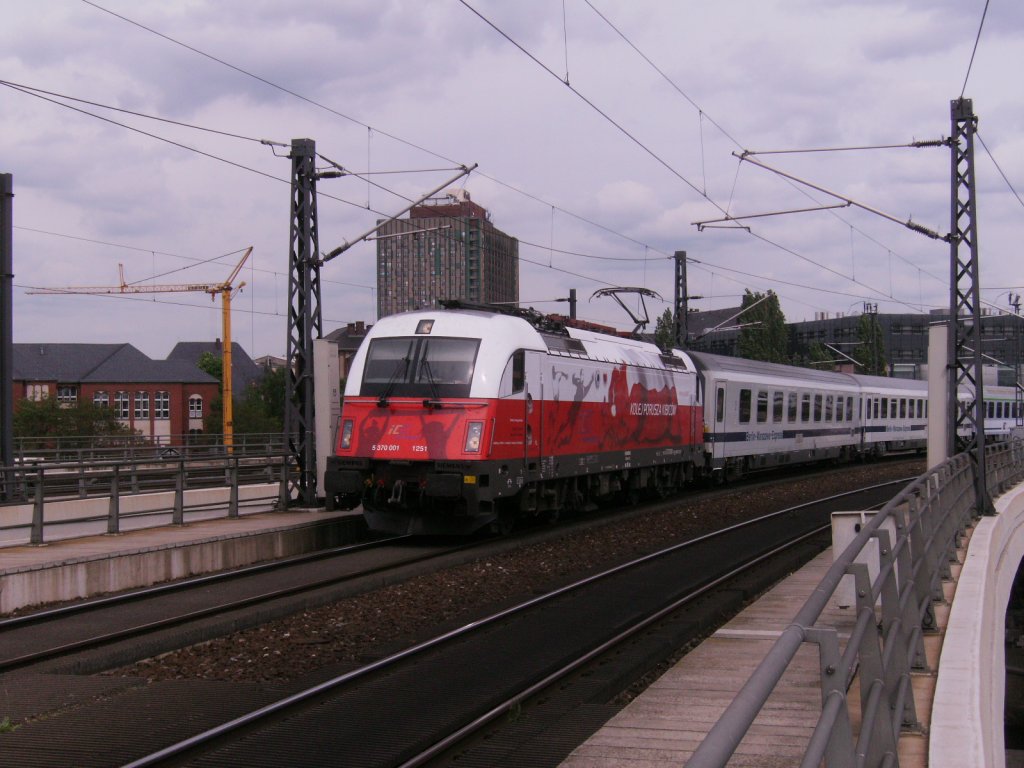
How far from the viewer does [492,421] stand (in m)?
16.2

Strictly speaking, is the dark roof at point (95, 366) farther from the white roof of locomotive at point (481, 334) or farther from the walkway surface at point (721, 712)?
the walkway surface at point (721, 712)

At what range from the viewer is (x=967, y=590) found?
30.6 ft

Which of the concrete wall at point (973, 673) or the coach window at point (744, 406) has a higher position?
the coach window at point (744, 406)

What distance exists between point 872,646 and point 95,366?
95.4 metres

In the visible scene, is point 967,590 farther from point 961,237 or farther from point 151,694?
point 961,237

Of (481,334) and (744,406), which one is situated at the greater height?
(481,334)

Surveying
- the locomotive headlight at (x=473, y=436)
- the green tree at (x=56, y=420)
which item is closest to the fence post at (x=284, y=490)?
the locomotive headlight at (x=473, y=436)

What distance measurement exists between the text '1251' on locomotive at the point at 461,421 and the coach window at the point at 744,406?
10490 mm

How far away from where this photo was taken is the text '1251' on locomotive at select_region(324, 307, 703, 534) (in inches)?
635

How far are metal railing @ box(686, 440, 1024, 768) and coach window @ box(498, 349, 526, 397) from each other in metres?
6.98

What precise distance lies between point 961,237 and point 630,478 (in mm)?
8564

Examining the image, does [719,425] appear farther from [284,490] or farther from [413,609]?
[413,609]

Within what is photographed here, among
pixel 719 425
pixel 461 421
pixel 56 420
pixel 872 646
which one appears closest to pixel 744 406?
pixel 719 425

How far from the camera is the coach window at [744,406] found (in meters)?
29.2
